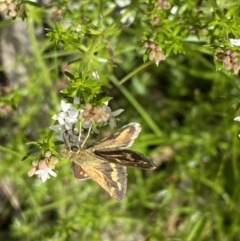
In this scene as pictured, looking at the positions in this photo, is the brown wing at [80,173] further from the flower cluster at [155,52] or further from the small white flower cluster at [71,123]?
the flower cluster at [155,52]

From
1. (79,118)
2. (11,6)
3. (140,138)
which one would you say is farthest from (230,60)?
(140,138)

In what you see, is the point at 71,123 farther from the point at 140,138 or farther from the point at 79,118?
the point at 140,138

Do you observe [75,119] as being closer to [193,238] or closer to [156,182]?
[193,238]

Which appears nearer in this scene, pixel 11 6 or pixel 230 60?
pixel 230 60

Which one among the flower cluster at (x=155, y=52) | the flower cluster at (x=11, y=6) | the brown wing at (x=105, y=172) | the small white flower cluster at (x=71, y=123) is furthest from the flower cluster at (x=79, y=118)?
the flower cluster at (x=11, y=6)

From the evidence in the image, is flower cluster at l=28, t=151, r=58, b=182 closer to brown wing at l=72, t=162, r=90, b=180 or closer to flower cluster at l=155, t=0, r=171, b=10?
brown wing at l=72, t=162, r=90, b=180

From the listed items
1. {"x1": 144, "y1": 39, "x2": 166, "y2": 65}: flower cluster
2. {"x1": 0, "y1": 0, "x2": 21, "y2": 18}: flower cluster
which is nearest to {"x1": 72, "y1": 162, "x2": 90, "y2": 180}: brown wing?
{"x1": 144, "y1": 39, "x2": 166, "y2": 65}: flower cluster

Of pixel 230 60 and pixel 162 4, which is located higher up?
pixel 162 4
